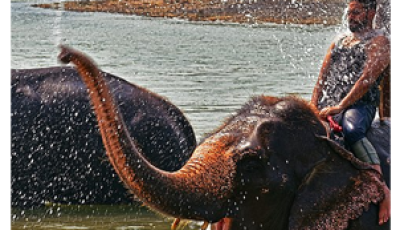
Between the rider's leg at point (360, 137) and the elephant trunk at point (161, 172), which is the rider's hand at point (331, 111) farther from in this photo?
the elephant trunk at point (161, 172)

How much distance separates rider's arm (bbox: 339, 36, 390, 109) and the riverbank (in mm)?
8335

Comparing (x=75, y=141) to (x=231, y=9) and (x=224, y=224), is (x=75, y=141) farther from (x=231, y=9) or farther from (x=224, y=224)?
(x=231, y=9)

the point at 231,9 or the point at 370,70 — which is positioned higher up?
the point at 370,70

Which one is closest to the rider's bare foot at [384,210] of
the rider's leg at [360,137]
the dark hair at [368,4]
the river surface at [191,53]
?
the rider's leg at [360,137]

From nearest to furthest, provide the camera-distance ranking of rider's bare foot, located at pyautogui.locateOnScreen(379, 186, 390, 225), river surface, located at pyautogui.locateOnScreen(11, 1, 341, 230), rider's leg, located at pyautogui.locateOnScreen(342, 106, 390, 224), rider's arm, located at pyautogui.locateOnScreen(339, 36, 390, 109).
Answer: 1. rider's bare foot, located at pyautogui.locateOnScreen(379, 186, 390, 225)
2. rider's leg, located at pyautogui.locateOnScreen(342, 106, 390, 224)
3. rider's arm, located at pyautogui.locateOnScreen(339, 36, 390, 109)
4. river surface, located at pyautogui.locateOnScreen(11, 1, 341, 230)

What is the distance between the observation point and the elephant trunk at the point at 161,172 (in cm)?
344

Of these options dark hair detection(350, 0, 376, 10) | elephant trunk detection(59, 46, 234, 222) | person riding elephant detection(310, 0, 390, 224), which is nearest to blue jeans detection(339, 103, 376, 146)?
person riding elephant detection(310, 0, 390, 224)

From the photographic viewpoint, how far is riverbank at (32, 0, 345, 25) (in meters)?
13.4

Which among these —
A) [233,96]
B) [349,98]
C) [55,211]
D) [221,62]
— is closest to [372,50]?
[349,98]

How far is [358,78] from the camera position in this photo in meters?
4.55

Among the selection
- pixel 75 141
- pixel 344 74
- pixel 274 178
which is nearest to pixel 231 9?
pixel 75 141

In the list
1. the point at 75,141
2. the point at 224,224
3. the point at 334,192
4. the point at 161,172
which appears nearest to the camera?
the point at 161,172

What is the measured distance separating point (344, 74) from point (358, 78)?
0.09 metres

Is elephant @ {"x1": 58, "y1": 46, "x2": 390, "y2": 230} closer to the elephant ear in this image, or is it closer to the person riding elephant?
the elephant ear
